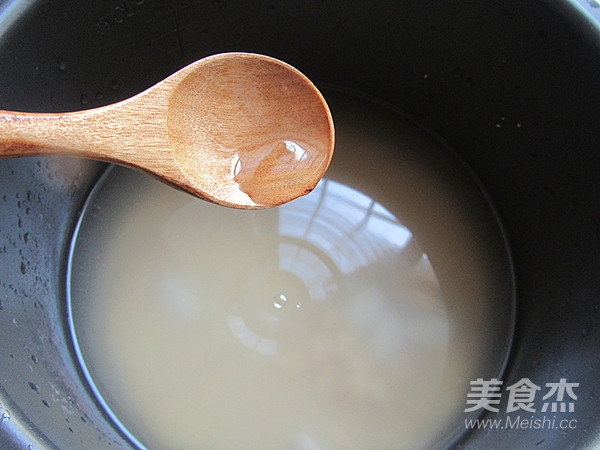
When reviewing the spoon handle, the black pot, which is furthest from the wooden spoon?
the black pot

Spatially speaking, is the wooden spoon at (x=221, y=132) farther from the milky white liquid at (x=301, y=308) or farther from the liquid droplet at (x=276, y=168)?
the milky white liquid at (x=301, y=308)

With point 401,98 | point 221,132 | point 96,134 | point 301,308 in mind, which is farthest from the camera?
point 401,98

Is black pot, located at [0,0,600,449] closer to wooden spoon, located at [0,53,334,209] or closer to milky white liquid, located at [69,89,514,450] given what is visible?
milky white liquid, located at [69,89,514,450]

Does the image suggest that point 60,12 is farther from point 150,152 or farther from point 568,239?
point 568,239

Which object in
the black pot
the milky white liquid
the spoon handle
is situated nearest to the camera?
the spoon handle

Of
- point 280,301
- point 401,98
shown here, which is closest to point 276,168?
point 280,301

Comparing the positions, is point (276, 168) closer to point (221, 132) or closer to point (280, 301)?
point (221, 132)
